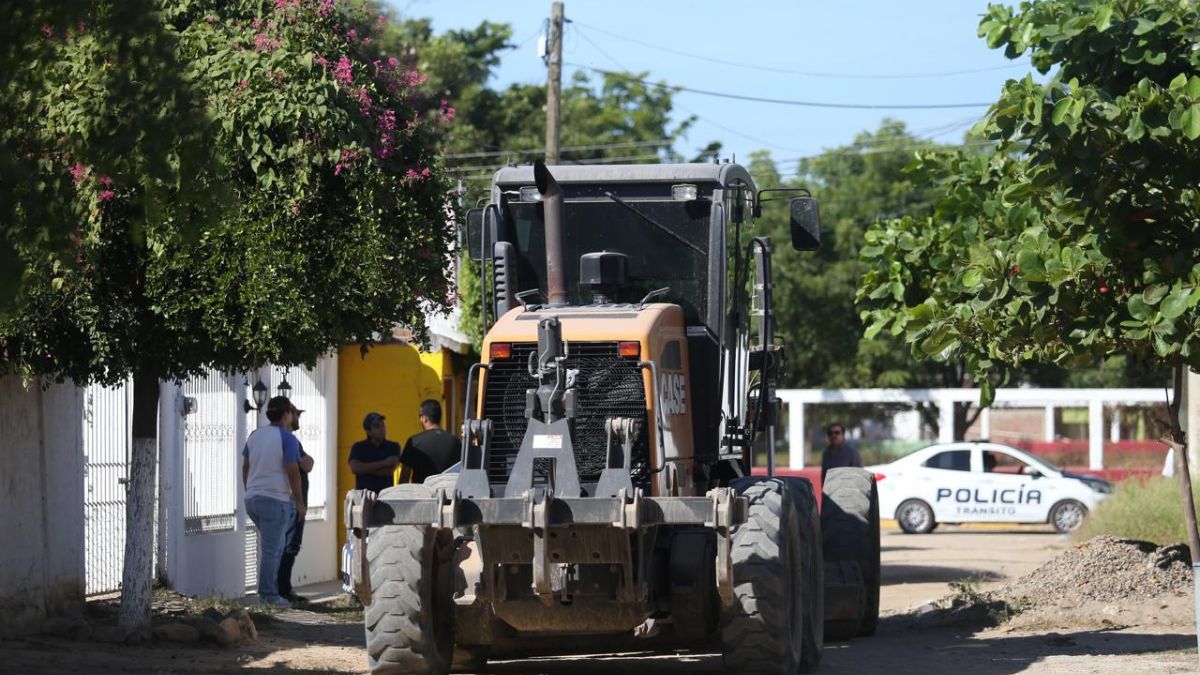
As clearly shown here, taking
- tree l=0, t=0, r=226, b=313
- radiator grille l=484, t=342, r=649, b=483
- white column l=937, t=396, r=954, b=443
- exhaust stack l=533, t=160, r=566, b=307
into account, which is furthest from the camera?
white column l=937, t=396, r=954, b=443

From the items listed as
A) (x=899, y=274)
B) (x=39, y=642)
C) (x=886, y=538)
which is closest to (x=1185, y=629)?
(x=899, y=274)

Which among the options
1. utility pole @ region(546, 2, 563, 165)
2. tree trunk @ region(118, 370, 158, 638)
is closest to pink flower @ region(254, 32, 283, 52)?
tree trunk @ region(118, 370, 158, 638)

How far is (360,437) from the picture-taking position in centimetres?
2045

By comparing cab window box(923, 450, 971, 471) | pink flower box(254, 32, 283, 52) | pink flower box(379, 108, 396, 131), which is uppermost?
pink flower box(254, 32, 283, 52)

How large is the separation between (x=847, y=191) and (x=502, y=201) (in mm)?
42907

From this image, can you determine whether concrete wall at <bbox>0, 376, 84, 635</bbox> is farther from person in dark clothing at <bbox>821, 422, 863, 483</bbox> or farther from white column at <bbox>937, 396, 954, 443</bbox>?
white column at <bbox>937, 396, 954, 443</bbox>

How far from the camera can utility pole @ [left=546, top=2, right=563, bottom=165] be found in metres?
28.9

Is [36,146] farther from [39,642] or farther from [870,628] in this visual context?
[870,628]

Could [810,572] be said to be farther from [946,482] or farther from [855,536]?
[946,482]

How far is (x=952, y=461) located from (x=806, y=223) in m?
19.8

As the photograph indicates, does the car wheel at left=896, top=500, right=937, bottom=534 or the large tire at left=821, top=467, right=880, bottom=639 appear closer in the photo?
the large tire at left=821, top=467, right=880, bottom=639

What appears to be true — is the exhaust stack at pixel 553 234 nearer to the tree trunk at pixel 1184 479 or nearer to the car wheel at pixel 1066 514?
the tree trunk at pixel 1184 479

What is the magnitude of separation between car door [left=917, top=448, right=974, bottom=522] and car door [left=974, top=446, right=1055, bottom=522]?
0.88 ft

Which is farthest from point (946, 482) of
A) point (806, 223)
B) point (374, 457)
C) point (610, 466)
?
point (610, 466)
